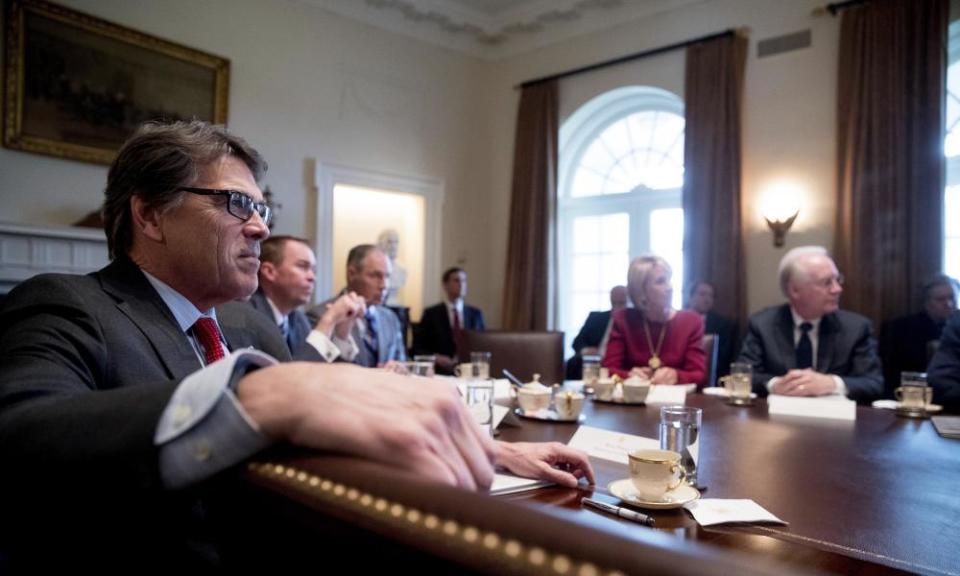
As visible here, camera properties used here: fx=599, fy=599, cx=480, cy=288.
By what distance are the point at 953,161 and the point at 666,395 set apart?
4.21m

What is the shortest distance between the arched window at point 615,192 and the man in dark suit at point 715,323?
2.40 feet

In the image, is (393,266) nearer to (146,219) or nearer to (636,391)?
(636,391)

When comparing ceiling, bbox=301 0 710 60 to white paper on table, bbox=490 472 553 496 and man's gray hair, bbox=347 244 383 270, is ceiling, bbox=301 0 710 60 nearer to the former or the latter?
man's gray hair, bbox=347 244 383 270

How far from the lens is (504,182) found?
743 centimetres

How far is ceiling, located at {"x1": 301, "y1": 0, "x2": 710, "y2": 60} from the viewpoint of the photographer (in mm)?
6258

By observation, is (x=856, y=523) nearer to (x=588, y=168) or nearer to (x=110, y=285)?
(x=110, y=285)

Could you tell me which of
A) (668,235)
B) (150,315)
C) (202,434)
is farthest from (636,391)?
(668,235)

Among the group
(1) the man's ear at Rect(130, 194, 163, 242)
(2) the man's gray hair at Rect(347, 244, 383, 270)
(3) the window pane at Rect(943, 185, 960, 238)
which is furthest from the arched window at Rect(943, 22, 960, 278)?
(1) the man's ear at Rect(130, 194, 163, 242)

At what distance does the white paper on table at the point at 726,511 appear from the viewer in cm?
99

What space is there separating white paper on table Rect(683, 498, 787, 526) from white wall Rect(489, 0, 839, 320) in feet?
15.4

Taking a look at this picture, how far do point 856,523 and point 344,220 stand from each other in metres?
7.17

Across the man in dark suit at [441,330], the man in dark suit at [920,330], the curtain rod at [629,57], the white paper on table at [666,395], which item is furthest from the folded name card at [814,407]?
the curtain rod at [629,57]

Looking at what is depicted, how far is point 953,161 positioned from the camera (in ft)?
15.9

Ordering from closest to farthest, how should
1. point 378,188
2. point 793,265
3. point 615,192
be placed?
point 793,265 < point 378,188 < point 615,192
